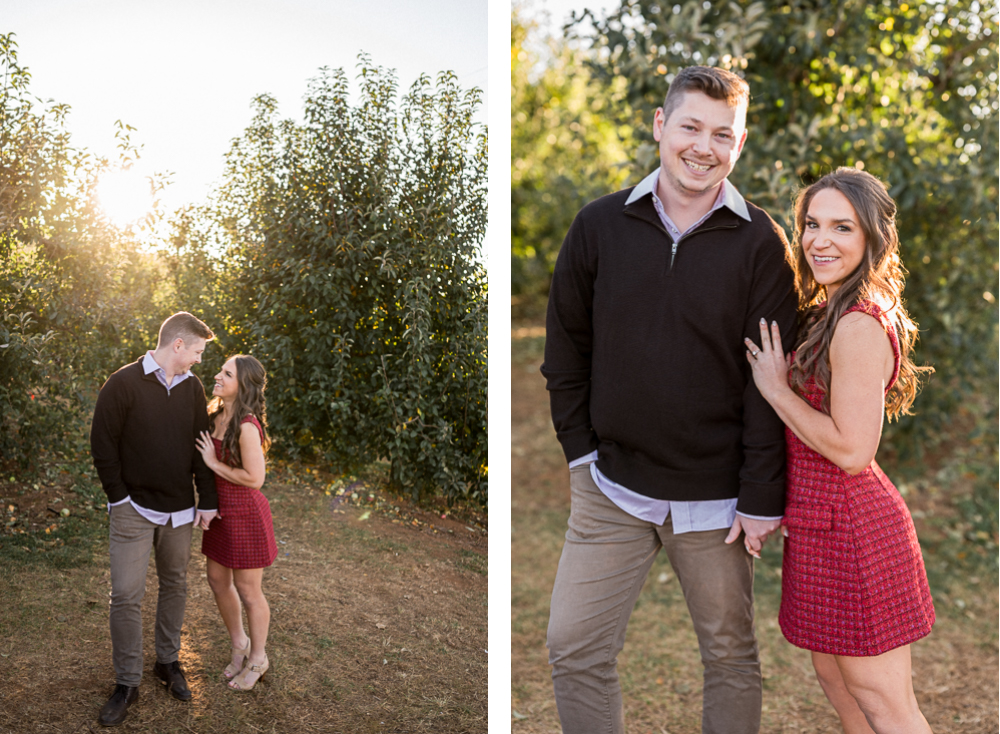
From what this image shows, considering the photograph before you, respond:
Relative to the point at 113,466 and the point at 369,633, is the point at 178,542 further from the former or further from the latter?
the point at 369,633

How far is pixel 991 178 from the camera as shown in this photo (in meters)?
4.72

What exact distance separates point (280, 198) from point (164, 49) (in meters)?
0.64

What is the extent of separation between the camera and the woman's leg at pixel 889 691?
7.09 feet

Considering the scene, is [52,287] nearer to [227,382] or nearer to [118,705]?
[227,382]

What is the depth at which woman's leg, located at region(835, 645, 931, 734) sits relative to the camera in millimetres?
2162

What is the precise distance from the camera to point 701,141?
221 cm

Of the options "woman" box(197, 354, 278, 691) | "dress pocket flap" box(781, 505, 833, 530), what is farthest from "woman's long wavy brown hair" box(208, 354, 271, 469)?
"dress pocket flap" box(781, 505, 833, 530)

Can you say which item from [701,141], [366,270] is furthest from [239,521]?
[701,141]

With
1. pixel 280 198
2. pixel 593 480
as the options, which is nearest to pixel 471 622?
pixel 593 480

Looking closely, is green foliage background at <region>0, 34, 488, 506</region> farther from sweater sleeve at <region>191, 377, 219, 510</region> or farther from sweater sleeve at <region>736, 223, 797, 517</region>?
sweater sleeve at <region>736, 223, 797, 517</region>

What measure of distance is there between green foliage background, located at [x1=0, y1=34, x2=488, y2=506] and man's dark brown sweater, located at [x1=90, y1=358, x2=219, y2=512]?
70 millimetres

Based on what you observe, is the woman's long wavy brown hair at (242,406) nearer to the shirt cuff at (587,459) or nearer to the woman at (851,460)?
the shirt cuff at (587,459)

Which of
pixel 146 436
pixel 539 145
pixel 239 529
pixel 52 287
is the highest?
pixel 539 145

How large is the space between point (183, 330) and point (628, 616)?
1.79 m
